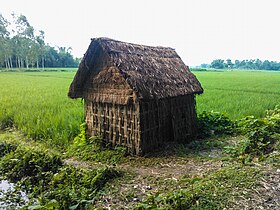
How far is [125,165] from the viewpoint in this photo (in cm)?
498

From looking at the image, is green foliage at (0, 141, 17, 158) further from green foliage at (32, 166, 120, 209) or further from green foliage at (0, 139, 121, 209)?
green foliage at (32, 166, 120, 209)

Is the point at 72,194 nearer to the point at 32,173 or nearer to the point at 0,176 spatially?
the point at 32,173

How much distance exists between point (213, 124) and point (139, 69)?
3133mm

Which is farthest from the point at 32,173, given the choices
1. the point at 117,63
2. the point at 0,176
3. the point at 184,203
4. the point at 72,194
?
the point at 184,203

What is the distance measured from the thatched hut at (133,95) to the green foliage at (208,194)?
2143 millimetres

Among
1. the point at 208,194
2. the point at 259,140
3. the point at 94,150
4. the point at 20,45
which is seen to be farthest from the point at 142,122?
the point at 20,45

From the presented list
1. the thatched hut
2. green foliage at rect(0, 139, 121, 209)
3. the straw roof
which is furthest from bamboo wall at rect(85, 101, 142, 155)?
green foliage at rect(0, 139, 121, 209)

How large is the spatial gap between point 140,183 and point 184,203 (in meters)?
1.38

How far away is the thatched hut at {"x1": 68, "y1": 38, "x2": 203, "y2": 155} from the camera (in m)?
5.21

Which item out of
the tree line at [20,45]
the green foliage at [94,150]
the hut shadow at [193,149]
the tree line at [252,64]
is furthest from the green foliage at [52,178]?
the tree line at [252,64]

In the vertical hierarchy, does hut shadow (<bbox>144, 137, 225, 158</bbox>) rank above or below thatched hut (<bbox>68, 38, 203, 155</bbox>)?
below

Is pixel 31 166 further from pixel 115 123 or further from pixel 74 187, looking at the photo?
pixel 115 123

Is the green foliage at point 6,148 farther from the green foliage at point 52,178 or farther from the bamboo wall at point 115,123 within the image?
the bamboo wall at point 115,123

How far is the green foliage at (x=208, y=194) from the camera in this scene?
108 inches
